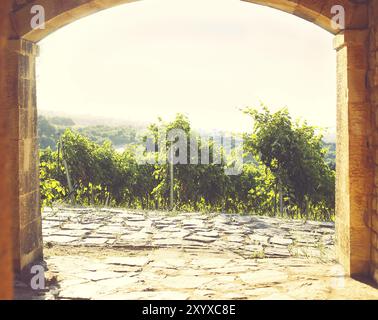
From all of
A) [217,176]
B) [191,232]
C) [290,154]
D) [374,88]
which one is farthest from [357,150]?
[217,176]

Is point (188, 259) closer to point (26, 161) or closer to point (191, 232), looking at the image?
point (191, 232)

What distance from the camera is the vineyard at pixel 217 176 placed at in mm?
9812

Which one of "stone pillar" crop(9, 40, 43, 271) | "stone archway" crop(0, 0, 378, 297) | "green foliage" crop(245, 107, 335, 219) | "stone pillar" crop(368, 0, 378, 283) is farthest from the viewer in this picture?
"green foliage" crop(245, 107, 335, 219)

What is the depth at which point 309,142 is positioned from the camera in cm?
1012

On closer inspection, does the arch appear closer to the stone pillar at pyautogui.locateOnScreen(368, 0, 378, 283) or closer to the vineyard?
the stone pillar at pyautogui.locateOnScreen(368, 0, 378, 283)

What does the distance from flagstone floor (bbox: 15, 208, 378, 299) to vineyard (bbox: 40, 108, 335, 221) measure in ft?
6.31

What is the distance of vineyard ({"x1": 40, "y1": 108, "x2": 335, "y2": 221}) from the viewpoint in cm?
981

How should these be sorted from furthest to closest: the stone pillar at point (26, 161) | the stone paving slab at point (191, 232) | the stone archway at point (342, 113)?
the stone paving slab at point (191, 232) < the stone pillar at point (26, 161) < the stone archway at point (342, 113)

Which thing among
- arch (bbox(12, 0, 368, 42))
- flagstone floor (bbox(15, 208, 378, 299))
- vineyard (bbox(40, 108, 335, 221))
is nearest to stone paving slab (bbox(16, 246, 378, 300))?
flagstone floor (bbox(15, 208, 378, 299))

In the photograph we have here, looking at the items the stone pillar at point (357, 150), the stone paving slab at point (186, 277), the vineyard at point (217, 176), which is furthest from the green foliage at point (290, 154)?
the stone pillar at point (357, 150)

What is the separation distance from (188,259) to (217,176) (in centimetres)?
596

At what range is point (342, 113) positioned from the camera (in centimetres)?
436

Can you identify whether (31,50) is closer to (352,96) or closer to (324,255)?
(352,96)

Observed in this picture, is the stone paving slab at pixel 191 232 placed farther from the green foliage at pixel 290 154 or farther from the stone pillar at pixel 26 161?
the green foliage at pixel 290 154
